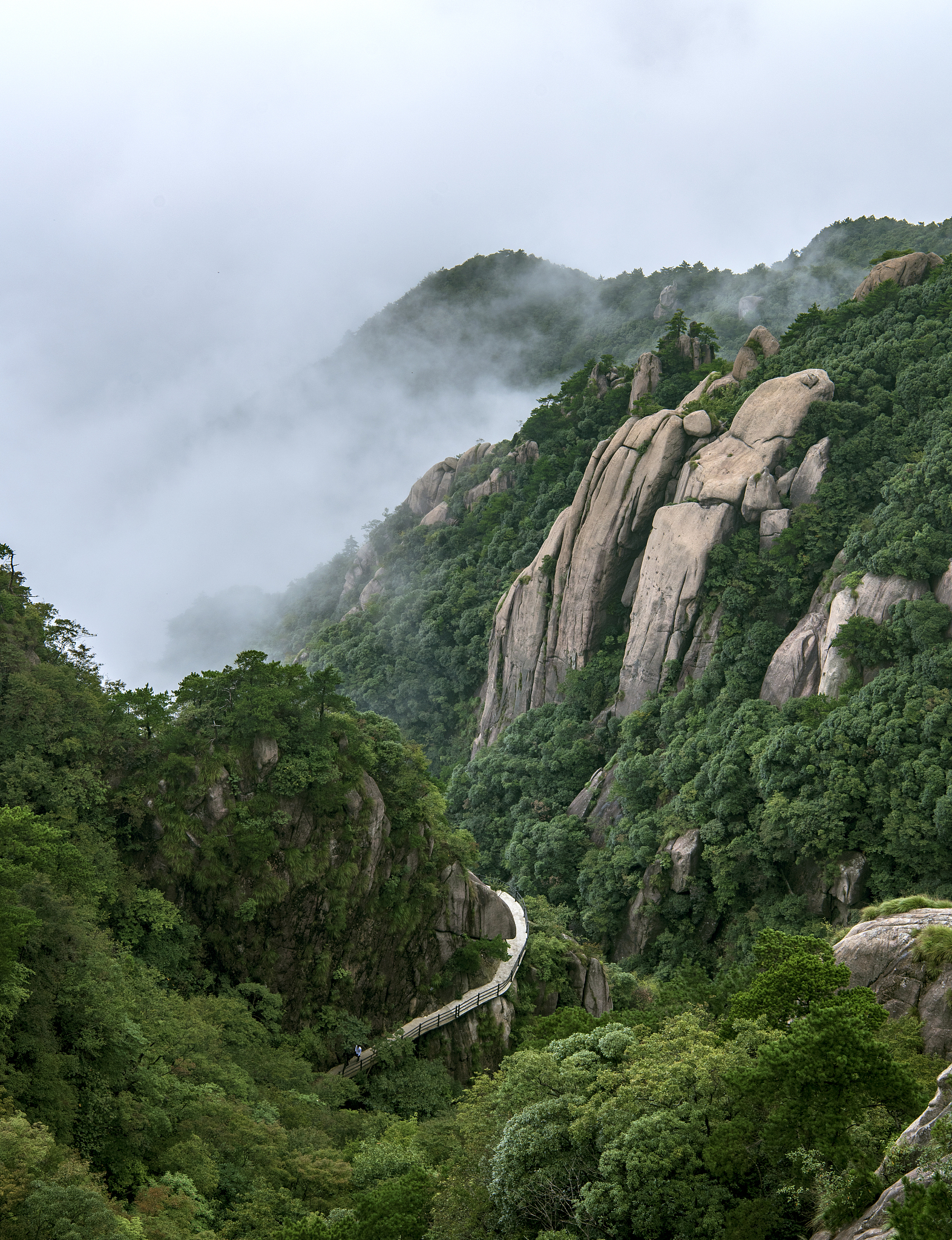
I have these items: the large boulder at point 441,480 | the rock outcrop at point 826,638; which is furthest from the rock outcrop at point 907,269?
the large boulder at point 441,480

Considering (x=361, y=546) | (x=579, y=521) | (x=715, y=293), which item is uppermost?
(x=715, y=293)

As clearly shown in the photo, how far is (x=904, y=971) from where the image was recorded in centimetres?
2159

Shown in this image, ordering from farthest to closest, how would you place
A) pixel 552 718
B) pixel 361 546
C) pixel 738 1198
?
pixel 361 546 → pixel 552 718 → pixel 738 1198

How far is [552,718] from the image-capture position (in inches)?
2628

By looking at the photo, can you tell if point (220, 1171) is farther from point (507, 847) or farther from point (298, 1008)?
point (507, 847)

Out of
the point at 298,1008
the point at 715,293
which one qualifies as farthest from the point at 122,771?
the point at 715,293

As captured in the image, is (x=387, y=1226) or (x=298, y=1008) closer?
(x=387, y=1226)

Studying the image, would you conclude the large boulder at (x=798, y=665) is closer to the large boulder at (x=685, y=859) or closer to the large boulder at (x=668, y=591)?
the large boulder at (x=668, y=591)

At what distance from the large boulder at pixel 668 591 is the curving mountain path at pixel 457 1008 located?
22.4 meters

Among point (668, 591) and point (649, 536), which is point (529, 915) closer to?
point (668, 591)

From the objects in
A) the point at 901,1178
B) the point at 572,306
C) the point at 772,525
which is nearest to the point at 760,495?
the point at 772,525

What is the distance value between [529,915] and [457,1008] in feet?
29.8

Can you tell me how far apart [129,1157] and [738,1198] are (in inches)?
563

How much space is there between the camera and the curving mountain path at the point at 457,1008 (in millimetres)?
35469
